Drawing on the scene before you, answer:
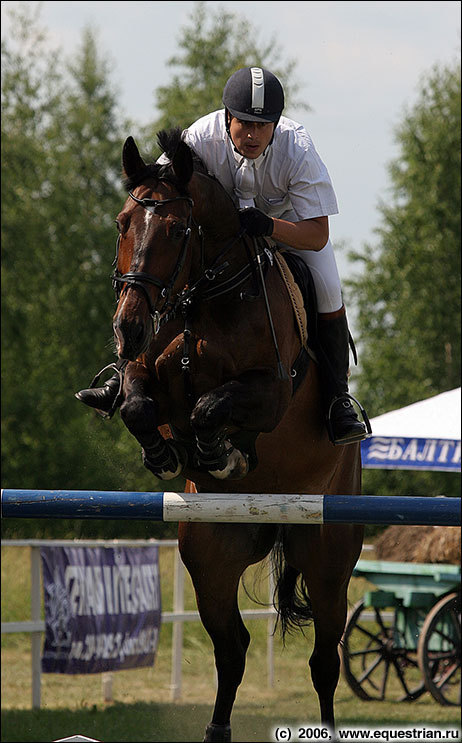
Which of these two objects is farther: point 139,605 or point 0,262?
point 0,262

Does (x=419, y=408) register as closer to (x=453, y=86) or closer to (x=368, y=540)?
(x=368, y=540)

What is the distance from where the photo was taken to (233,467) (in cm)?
381

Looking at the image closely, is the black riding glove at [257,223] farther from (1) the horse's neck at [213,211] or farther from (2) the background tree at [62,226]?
(2) the background tree at [62,226]

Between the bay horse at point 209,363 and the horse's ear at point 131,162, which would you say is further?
the horse's ear at point 131,162

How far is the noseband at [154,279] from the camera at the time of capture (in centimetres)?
349

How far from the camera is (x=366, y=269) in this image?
75.2ft

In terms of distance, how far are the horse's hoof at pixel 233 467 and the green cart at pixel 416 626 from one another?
541cm

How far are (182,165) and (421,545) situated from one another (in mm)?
6926

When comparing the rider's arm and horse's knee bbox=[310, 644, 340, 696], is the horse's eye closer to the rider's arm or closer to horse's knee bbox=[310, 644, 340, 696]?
the rider's arm

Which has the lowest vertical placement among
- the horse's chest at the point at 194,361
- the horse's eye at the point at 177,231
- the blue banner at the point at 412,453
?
the blue banner at the point at 412,453

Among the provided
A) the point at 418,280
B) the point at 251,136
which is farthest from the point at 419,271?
the point at 251,136

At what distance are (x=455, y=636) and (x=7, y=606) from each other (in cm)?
552

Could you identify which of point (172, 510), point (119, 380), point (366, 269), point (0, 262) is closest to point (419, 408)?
point (119, 380)

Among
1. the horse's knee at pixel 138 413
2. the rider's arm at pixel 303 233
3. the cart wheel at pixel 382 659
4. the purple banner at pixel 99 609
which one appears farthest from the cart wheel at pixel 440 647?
the horse's knee at pixel 138 413
